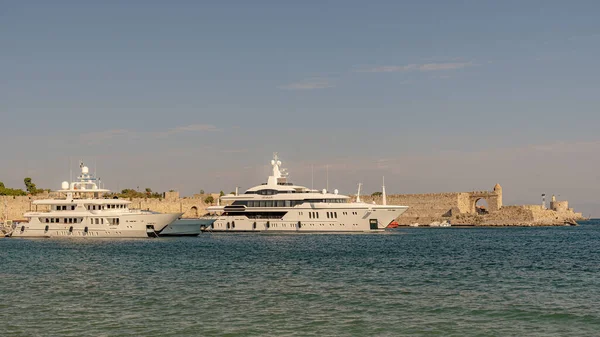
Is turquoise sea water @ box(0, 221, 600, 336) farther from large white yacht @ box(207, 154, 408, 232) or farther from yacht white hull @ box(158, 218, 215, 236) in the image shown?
large white yacht @ box(207, 154, 408, 232)

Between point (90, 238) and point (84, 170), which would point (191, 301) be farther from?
point (84, 170)

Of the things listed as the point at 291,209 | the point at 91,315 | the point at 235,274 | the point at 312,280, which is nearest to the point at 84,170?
the point at 291,209

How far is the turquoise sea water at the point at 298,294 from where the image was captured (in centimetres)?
1702

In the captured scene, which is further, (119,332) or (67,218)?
(67,218)

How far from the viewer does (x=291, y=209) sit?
65438 millimetres

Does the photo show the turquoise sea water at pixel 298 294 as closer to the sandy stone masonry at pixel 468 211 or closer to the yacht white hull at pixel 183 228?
the yacht white hull at pixel 183 228

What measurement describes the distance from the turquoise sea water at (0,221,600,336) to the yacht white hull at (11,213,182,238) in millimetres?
14100

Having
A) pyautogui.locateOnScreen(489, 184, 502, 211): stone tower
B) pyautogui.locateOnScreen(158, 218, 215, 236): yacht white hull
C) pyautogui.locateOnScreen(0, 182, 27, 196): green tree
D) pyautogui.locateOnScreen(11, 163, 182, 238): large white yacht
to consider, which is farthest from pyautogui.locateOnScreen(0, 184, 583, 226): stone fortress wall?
pyautogui.locateOnScreen(11, 163, 182, 238): large white yacht

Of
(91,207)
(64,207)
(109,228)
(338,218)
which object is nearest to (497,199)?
(338,218)

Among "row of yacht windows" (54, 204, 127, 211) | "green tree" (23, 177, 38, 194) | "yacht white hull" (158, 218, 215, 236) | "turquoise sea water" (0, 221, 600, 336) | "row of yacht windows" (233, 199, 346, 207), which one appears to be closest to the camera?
"turquoise sea water" (0, 221, 600, 336)

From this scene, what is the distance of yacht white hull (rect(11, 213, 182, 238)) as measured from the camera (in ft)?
174

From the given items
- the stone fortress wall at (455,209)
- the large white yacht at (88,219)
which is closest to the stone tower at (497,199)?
the stone fortress wall at (455,209)

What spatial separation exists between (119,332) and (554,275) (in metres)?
18.6

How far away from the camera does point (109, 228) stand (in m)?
53.1
